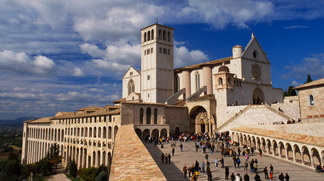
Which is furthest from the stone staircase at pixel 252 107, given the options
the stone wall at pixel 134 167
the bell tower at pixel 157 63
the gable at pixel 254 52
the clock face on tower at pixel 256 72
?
the stone wall at pixel 134 167

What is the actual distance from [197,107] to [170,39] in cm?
1856

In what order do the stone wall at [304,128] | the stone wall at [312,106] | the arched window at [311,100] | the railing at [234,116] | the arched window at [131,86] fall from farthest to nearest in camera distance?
the arched window at [131,86]
the railing at [234,116]
the arched window at [311,100]
the stone wall at [312,106]
the stone wall at [304,128]

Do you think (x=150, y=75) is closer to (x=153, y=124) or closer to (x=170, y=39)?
(x=170, y=39)

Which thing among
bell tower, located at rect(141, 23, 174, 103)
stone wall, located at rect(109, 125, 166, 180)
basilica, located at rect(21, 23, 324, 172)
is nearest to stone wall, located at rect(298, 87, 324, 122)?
basilica, located at rect(21, 23, 324, 172)

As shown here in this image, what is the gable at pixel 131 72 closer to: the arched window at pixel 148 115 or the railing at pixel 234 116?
the arched window at pixel 148 115

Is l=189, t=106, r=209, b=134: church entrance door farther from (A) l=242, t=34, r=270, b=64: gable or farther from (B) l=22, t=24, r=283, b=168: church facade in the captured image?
(A) l=242, t=34, r=270, b=64: gable

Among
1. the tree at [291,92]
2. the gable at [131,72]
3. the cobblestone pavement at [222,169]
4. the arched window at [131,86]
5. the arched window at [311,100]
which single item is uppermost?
the gable at [131,72]

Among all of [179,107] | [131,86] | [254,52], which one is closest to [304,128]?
[179,107]

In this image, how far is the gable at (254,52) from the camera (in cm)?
4650

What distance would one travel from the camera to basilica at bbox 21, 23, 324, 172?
35.1m

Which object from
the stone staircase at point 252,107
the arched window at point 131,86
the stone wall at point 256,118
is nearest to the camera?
the stone staircase at point 252,107

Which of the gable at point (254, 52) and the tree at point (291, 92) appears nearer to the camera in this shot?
the gable at point (254, 52)

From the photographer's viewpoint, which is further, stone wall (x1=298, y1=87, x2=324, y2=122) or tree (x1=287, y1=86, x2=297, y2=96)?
tree (x1=287, y1=86, x2=297, y2=96)

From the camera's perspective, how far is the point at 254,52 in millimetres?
48438
